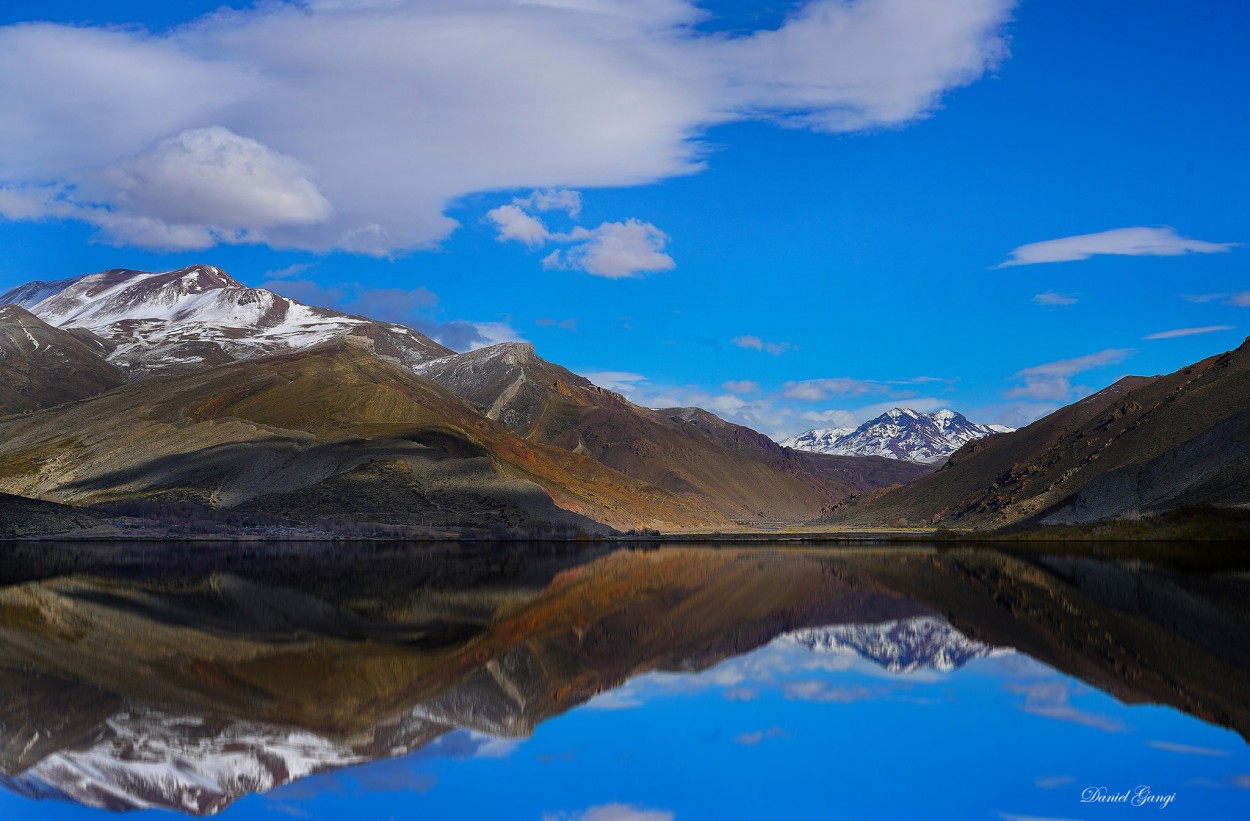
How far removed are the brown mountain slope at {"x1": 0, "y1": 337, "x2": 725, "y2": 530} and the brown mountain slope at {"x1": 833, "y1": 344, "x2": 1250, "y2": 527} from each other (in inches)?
1609

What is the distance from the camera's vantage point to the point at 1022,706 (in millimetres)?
18516

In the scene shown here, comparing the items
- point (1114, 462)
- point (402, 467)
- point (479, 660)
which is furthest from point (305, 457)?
point (479, 660)

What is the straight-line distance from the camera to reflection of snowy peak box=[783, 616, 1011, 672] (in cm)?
2341

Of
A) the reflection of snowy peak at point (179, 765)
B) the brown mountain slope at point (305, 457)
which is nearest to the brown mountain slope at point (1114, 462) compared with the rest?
the brown mountain slope at point (305, 457)

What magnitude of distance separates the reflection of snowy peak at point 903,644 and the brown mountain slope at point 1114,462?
62.9 meters

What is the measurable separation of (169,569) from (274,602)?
71.6ft

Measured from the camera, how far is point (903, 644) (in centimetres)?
2586

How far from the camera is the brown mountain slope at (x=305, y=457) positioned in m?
108

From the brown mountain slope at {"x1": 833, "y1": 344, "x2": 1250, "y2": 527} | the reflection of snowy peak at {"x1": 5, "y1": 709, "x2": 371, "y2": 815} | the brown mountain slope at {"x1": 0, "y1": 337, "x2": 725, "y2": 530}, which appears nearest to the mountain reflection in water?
the reflection of snowy peak at {"x1": 5, "y1": 709, "x2": 371, "y2": 815}

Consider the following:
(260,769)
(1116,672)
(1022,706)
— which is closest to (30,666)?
(260,769)

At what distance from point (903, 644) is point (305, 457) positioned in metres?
98.5

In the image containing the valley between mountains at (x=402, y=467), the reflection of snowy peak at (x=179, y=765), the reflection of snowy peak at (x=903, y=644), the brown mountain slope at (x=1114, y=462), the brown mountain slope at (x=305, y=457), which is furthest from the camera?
the brown mountain slope at (x=305, y=457)

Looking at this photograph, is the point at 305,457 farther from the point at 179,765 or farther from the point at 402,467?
the point at 179,765

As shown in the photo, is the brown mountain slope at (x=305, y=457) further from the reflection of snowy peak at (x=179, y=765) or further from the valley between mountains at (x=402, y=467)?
the reflection of snowy peak at (x=179, y=765)
